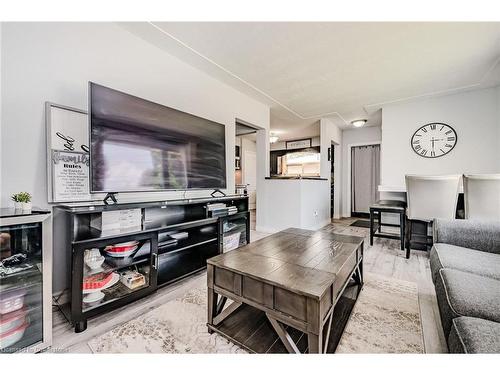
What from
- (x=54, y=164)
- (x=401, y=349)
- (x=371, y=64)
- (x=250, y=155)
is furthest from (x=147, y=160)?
(x=250, y=155)

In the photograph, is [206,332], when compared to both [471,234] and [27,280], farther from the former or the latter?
[471,234]

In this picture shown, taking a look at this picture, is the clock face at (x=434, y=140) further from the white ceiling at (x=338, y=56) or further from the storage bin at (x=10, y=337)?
the storage bin at (x=10, y=337)

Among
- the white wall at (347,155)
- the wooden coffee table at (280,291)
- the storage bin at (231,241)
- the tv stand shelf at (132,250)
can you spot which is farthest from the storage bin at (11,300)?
the white wall at (347,155)

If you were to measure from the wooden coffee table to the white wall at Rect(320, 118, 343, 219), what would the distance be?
3496 mm

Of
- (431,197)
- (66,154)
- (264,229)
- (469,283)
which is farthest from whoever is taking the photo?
(264,229)

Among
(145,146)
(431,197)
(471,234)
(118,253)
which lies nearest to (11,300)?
(118,253)

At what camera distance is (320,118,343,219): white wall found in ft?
16.0

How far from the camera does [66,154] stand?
1.70 m

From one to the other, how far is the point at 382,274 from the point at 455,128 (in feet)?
10.0

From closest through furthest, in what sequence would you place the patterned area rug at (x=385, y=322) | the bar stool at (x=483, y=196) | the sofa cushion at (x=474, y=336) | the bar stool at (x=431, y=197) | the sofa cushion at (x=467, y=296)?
the sofa cushion at (x=474, y=336)
the sofa cushion at (x=467, y=296)
the patterned area rug at (x=385, y=322)
the bar stool at (x=483, y=196)
the bar stool at (x=431, y=197)

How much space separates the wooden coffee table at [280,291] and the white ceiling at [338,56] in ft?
6.52

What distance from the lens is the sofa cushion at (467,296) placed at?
958mm

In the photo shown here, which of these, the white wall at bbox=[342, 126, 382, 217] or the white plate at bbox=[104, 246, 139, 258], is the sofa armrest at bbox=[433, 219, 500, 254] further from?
the white wall at bbox=[342, 126, 382, 217]
